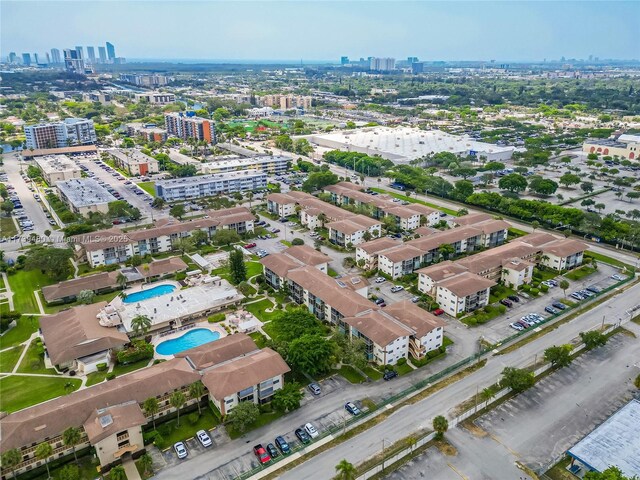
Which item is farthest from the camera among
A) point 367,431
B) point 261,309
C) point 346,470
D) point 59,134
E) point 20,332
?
point 59,134

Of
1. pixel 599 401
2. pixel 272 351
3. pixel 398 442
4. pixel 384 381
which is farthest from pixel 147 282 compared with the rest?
pixel 599 401

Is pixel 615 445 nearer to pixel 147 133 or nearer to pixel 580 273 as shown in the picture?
pixel 580 273

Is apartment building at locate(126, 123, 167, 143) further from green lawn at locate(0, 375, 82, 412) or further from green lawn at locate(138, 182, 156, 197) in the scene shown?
green lawn at locate(0, 375, 82, 412)

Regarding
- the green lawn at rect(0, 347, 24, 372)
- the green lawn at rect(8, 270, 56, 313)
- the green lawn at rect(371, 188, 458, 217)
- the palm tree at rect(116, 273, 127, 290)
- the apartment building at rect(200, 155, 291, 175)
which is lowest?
the green lawn at rect(0, 347, 24, 372)

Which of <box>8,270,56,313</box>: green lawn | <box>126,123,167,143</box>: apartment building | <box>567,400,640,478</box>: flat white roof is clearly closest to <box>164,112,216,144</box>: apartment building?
<box>126,123,167,143</box>: apartment building

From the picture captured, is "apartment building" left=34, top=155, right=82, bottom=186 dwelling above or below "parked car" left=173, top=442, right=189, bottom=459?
above

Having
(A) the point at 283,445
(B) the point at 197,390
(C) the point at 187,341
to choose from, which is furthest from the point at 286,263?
(A) the point at 283,445

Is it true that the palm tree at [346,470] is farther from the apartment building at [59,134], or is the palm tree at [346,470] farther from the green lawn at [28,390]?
the apartment building at [59,134]
